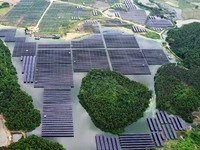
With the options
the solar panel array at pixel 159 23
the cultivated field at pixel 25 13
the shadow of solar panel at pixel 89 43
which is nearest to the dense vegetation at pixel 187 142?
the shadow of solar panel at pixel 89 43

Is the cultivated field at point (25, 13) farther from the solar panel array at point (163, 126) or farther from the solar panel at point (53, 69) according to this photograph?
the solar panel array at point (163, 126)

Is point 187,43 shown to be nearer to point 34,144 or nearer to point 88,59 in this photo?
point 88,59

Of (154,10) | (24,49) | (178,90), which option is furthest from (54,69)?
(154,10)

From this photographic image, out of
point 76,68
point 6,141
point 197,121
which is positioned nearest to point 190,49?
point 197,121

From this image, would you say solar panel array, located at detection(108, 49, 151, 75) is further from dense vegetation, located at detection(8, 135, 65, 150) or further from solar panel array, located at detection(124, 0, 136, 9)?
solar panel array, located at detection(124, 0, 136, 9)

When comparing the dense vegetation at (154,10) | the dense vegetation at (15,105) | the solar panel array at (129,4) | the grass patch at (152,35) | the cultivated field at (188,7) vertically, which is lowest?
the dense vegetation at (15,105)

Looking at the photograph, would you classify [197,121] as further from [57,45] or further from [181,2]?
[181,2]

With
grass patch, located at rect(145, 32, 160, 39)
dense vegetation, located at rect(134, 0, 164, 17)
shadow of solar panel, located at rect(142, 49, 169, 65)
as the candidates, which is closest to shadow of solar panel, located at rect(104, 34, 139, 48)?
shadow of solar panel, located at rect(142, 49, 169, 65)
